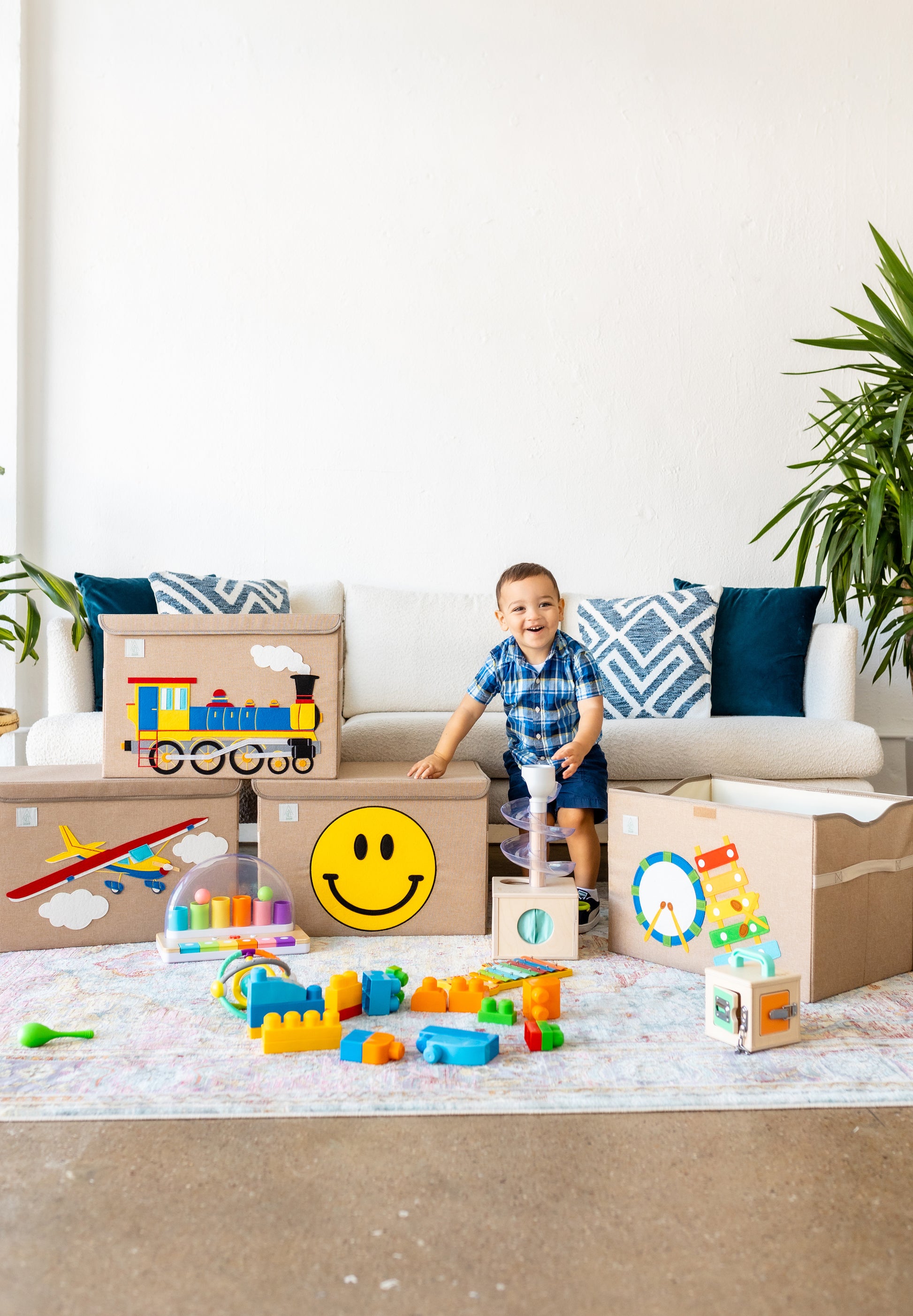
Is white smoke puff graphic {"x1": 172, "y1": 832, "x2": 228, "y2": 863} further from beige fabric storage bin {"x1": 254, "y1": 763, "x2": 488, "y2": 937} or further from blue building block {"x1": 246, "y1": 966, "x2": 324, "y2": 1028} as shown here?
blue building block {"x1": 246, "y1": 966, "x2": 324, "y2": 1028}

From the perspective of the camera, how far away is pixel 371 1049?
1.18 m

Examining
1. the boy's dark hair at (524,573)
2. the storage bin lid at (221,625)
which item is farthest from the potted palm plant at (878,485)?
the storage bin lid at (221,625)

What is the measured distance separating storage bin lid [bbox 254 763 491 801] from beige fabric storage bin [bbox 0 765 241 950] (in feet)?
0.27

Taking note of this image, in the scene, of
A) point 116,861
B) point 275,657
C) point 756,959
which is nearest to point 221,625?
point 275,657

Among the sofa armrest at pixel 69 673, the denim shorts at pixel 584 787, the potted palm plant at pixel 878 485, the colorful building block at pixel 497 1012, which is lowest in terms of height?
the colorful building block at pixel 497 1012

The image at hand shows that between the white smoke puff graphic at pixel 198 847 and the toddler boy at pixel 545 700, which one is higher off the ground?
the toddler boy at pixel 545 700

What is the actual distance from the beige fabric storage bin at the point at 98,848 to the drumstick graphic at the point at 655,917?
2.42 ft

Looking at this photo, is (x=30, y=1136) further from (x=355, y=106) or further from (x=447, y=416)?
(x=355, y=106)

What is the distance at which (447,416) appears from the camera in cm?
288

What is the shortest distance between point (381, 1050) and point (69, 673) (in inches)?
55.4

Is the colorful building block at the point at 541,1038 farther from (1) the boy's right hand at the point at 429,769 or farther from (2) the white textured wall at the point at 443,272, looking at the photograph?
(2) the white textured wall at the point at 443,272

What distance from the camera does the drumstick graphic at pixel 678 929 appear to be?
1.55 m

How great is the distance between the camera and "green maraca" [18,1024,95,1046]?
1.22 meters

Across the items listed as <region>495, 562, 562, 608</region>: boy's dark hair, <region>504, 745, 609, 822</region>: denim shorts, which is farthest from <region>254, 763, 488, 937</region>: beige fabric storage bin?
<region>495, 562, 562, 608</region>: boy's dark hair
